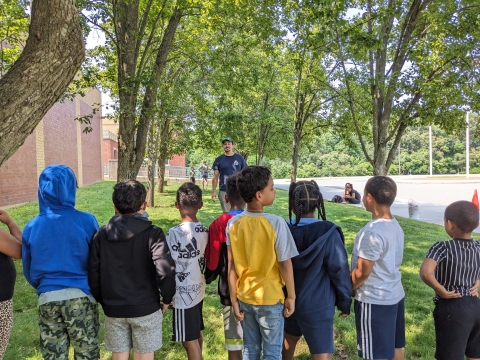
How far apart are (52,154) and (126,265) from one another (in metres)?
17.2

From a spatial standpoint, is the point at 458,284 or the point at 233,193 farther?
the point at 233,193

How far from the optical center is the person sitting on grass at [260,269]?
2256 mm

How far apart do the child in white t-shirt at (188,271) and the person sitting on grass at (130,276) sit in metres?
0.27

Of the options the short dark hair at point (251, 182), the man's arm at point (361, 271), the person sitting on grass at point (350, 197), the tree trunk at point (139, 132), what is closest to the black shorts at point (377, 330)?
the man's arm at point (361, 271)

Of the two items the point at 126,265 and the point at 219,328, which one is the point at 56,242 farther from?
the point at 219,328

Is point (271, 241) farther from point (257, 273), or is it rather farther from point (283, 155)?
point (283, 155)

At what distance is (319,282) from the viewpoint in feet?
7.82

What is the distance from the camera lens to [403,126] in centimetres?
654

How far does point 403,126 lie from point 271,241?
5322 mm

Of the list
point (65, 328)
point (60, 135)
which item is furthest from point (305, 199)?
point (60, 135)

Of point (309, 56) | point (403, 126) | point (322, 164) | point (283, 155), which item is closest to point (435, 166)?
point (322, 164)

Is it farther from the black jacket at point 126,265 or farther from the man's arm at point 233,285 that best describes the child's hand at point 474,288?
the black jacket at point 126,265

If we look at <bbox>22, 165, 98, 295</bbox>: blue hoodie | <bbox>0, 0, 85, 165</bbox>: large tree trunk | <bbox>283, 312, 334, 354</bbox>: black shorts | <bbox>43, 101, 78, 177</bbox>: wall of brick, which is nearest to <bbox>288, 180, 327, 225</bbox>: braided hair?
<bbox>283, 312, 334, 354</bbox>: black shorts

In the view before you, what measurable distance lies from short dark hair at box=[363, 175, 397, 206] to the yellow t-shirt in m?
→ 0.75
